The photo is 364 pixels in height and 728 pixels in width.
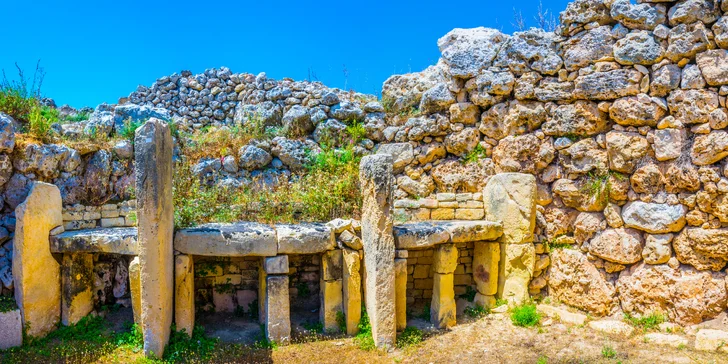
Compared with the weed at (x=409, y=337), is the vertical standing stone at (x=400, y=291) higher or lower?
higher

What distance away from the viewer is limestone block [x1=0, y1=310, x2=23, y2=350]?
233 inches

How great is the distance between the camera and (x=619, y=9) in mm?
6758

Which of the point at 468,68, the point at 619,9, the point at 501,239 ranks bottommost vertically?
the point at 501,239

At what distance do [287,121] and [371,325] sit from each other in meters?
5.74

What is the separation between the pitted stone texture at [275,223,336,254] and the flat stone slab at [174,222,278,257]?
0.40 feet

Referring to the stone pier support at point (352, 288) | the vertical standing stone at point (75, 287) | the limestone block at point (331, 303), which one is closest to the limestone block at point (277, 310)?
the limestone block at point (331, 303)

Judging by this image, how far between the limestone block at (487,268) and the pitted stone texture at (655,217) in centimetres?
201

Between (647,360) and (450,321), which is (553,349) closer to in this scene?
(647,360)

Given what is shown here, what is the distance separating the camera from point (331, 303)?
6.52 m

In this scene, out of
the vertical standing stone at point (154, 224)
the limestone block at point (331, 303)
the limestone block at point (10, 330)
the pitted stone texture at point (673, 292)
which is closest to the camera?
the vertical standing stone at point (154, 224)

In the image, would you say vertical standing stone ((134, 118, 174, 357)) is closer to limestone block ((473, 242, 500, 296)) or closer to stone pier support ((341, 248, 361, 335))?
stone pier support ((341, 248, 361, 335))

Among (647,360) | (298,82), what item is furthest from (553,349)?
(298,82)

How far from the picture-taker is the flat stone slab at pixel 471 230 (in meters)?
6.75

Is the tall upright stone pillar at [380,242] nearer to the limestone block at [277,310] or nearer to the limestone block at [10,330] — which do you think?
the limestone block at [277,310]
